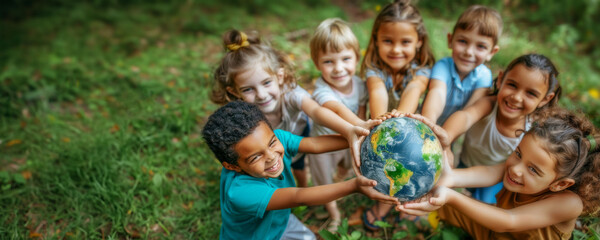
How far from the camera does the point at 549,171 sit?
2.35 metres

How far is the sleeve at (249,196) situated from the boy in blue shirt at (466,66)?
Result: 5.35 feet

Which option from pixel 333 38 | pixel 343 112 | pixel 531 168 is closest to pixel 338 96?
pixel 343 112

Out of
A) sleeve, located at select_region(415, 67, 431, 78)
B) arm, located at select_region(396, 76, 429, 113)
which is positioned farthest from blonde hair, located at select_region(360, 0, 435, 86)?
arm, located at select_region(396, 76, 429, 113)

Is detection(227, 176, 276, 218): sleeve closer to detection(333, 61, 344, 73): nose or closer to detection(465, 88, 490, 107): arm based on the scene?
Answer: detection(333, 61, 344, 73): nose

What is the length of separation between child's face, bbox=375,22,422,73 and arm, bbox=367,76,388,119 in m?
0.24

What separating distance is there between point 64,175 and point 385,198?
3.58 m

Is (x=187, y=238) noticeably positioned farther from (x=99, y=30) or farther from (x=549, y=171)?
(x=99, y=30)

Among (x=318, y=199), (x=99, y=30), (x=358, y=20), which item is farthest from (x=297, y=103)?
(x=99, y=30)

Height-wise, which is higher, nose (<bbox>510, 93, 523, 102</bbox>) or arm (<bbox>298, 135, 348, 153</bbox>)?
nose (<bbox>510, 93, 523, 102</bbox>)

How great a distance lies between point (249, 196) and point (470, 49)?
2.43 meters

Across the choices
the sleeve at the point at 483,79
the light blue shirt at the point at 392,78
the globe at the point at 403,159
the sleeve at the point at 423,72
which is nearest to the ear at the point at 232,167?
the globe at the point at 403,159

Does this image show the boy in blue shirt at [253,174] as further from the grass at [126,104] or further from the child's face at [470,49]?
the child's face at [470,49]

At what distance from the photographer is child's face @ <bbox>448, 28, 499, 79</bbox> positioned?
10.4 feet

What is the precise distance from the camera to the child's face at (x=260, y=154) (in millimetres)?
2338
